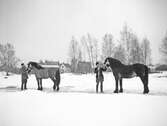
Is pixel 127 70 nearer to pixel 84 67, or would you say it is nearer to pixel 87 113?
pixel 84 67

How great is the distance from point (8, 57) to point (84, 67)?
2396 millimetres

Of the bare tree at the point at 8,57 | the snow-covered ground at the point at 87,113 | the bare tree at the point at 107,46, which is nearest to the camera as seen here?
the snow-covered ground at the point at 87,113

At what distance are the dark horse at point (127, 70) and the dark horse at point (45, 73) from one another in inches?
66.4

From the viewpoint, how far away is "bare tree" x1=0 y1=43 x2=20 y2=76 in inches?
149

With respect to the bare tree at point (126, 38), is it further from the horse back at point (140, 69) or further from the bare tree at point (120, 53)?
the horse back at point (140, 69)

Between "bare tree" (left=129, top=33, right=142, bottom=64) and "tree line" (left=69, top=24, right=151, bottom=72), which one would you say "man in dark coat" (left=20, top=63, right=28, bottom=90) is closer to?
"tree line" (left=69, top=24, right=151, bottom=72)

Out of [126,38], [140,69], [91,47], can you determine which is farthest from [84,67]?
[140,69]

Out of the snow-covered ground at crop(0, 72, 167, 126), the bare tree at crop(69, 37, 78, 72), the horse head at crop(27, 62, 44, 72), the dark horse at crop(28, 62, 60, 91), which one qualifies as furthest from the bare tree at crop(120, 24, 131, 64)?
the horse head at crop(27, 62, 44, 72)

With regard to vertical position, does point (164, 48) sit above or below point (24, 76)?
above

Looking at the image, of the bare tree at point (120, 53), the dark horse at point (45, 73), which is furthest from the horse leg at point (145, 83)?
the dark horse at point (45, 73)

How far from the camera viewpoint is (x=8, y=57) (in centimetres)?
386

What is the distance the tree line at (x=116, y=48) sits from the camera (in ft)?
12.4

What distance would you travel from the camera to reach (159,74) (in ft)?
10.9

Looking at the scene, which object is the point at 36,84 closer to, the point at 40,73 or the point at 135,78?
the point at 40,73
